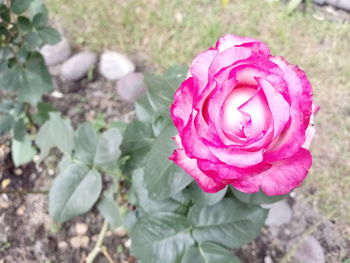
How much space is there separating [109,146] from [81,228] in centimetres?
53

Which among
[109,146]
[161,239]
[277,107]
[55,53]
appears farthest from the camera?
[55,53]

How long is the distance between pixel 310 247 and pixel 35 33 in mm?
1103

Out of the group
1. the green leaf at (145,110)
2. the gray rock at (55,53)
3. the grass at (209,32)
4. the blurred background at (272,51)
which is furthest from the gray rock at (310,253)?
the gray rock at (55,53)

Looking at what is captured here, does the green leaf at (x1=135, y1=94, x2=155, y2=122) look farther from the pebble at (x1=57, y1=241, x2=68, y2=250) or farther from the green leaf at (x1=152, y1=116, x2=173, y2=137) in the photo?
the pebble at (x1=57, y1=241, x2=68, y2=250)

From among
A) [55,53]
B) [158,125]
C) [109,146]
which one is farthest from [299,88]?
[55,53]

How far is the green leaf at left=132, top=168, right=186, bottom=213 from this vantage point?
0.97 meters

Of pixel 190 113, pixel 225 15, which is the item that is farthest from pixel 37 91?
pixel 225 15

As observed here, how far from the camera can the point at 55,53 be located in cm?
177

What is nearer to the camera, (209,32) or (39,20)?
(39,20)

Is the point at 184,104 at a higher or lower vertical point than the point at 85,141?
higher

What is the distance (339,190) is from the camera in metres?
1.50

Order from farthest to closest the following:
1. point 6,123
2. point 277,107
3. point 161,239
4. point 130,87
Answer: point 130,87, point 6,123, point 161,239, point 277,107

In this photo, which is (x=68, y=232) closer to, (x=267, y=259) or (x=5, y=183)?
(x=5, y=183)

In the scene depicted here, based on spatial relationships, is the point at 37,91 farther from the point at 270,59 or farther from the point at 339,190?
the point at 339,190
